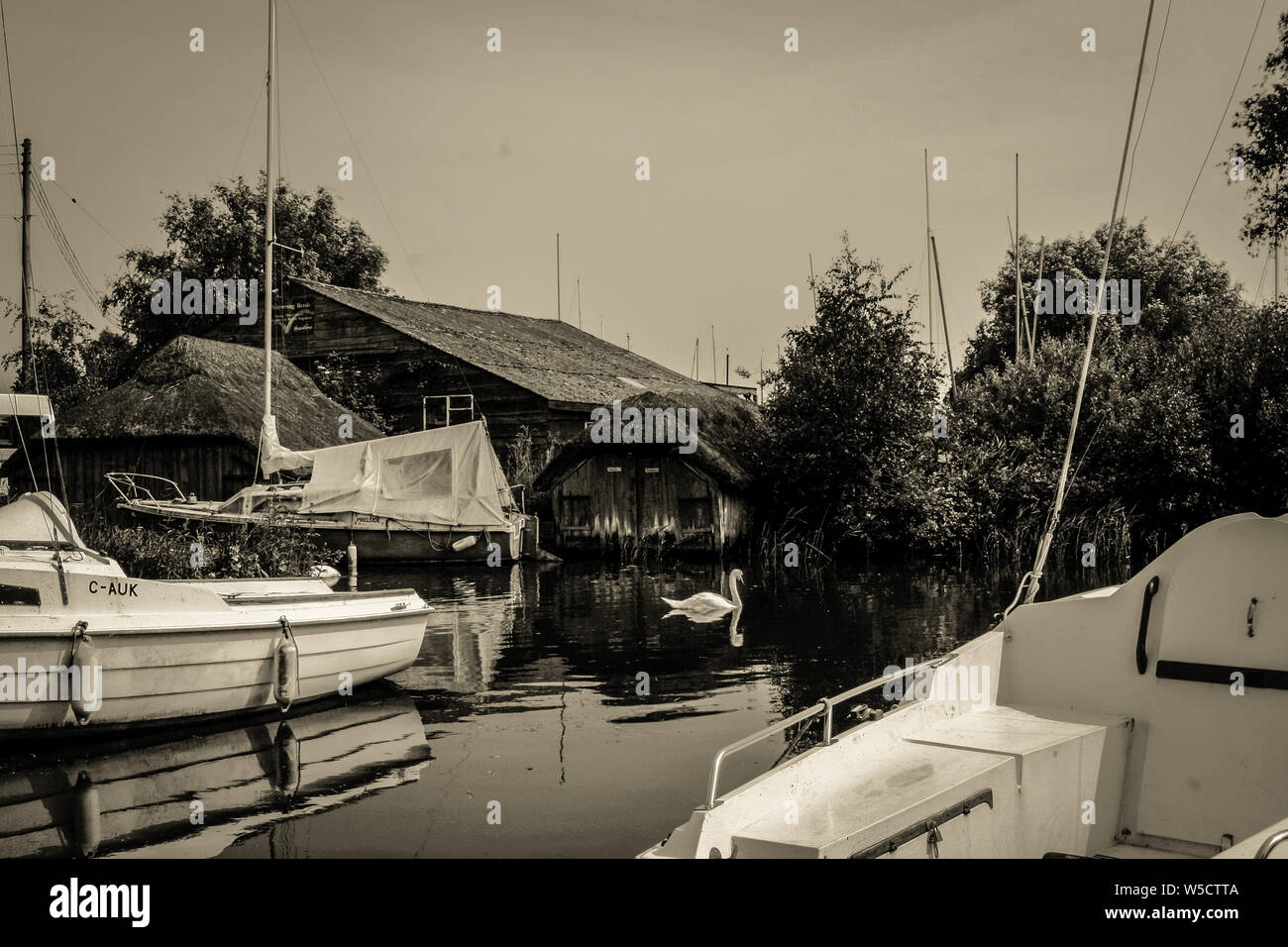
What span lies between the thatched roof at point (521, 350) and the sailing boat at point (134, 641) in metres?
23.6

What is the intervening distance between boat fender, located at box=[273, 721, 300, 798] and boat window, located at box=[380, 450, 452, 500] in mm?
19284

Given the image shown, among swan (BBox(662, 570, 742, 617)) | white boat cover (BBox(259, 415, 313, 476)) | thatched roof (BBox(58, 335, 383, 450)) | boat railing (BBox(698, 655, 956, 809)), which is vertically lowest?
swan (BBox(662, 570, 742, 617))

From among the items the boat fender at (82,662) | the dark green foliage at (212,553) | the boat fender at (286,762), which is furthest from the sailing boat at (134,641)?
the dark green foliage at (212,553)

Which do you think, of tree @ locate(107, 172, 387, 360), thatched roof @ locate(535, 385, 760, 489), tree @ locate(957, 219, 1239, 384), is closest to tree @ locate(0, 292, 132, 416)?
tree @ locate(107, 172, 387, 360)

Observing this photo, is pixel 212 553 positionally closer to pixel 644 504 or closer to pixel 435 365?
pixel 644 504

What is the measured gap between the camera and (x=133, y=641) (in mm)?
10742

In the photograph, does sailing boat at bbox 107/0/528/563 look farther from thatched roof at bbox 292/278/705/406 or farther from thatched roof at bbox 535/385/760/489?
thatched roof at bbox 292/278/705/406

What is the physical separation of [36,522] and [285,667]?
9.61ft

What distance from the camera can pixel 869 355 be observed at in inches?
1253

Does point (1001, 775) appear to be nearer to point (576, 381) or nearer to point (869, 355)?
point (869, 355)

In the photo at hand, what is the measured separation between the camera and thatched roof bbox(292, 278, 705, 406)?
3922cm

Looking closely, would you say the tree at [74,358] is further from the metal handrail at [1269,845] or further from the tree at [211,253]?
the metal handrail at [1269,845]

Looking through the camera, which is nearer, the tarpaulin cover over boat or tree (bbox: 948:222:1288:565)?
tree (bbox: 948:222:1288:565)

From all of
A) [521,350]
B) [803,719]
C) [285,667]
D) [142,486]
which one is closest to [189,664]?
[285,667]
